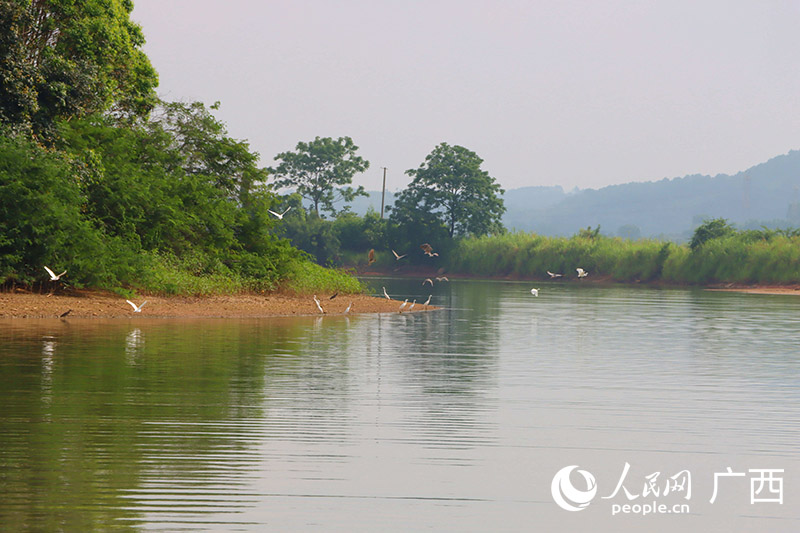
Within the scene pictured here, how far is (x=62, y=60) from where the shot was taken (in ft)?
88.0

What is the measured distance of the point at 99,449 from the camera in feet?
27.8

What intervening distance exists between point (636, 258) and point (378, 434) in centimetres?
6999

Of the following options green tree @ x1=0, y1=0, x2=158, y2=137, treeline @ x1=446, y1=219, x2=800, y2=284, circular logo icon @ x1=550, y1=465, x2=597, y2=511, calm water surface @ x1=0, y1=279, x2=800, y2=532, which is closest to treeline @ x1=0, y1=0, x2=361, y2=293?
green tree @ x1=0, y1=0, x2=158, y2=137

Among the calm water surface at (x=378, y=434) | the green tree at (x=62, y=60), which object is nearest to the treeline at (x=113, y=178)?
the green tree at (x=62, y=60)

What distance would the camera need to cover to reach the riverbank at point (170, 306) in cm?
2330

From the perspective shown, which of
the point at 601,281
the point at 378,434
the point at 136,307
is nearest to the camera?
the point at 378,434

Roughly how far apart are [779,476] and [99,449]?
19.2 ft

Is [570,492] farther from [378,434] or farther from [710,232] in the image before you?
[710,232]

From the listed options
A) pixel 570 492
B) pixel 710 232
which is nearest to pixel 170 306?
pixel 570 492

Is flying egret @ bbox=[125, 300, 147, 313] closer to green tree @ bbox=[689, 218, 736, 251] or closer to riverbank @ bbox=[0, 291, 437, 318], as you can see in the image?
riverbank @ bbox=[0, 291, 437, 318]

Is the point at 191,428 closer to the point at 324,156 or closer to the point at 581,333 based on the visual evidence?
the point at 581,333

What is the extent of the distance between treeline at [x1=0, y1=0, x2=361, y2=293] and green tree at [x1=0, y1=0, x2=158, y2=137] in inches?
1.6

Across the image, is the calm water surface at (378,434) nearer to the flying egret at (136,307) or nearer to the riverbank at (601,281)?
the flying egret at (136,307)

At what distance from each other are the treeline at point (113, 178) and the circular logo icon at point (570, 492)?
19.0 m
